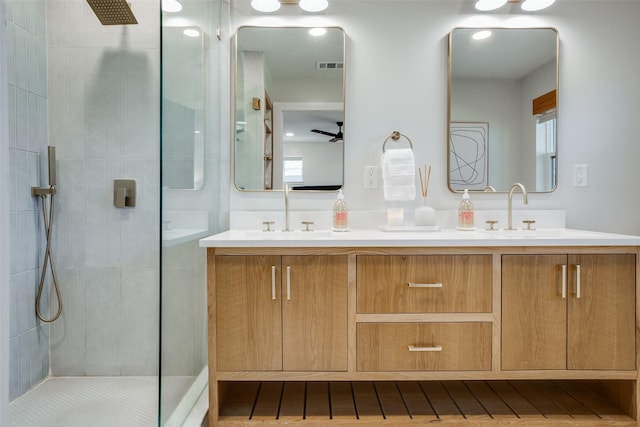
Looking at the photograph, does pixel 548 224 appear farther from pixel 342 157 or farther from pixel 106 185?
pixel 106 185

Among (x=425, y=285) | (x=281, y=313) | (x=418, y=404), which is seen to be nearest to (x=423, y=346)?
(x=425, y=285)

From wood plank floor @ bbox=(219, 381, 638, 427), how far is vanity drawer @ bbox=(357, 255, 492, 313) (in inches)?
17.0

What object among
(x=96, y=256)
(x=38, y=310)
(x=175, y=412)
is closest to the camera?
(x=175, y=412)

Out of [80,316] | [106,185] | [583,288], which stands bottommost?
[80,316]

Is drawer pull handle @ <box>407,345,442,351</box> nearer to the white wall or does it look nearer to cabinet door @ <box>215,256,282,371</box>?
cabinet door @ <box>215,256,282,371</box>

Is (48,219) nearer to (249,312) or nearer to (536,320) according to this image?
(249,312)

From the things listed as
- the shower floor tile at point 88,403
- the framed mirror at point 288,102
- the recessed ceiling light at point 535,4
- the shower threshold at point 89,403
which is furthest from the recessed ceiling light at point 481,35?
the shower floor tile at point 88,403

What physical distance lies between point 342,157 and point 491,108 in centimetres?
82

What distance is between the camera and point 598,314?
1.42 m

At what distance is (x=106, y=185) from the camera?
6.08 feet

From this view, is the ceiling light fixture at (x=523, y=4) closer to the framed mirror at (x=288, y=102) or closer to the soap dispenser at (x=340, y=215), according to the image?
the framed mirror at (x=288, y=102)

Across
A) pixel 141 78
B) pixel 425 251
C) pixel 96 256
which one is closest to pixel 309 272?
pixel 425 251

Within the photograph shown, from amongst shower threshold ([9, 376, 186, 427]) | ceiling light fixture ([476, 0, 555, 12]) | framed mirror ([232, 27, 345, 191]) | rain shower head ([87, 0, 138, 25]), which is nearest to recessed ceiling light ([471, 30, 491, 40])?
ceiling light fixture ([476, 0, 555, 12])

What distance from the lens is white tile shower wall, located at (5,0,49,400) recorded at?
1.63m
